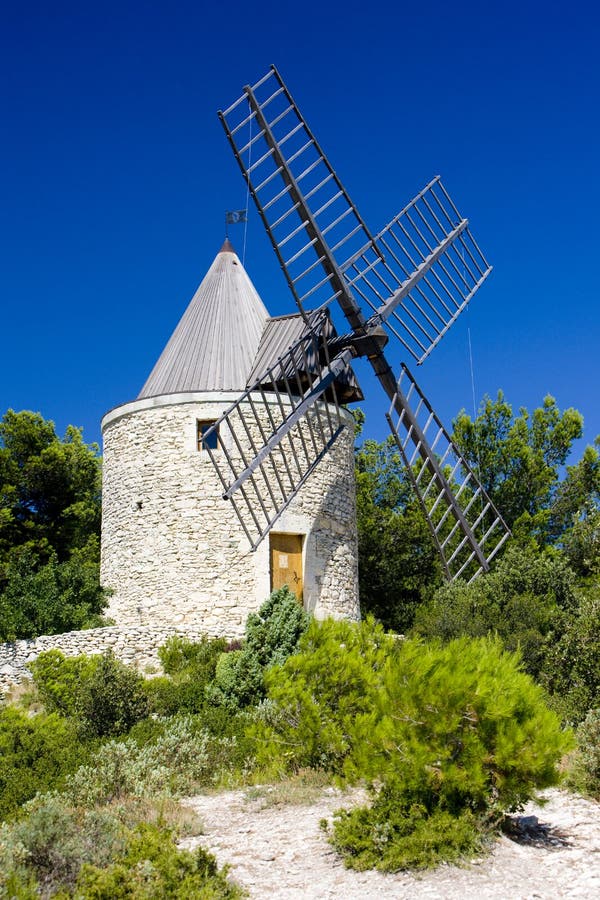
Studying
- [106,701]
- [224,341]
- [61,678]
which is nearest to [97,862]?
[106,701]

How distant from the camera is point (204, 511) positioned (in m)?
13.2

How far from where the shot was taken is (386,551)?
62.6 feet

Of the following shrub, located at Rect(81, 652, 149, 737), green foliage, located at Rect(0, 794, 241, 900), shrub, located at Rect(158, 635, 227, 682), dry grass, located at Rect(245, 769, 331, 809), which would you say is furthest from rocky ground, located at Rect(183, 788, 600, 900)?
shrub, located at Rect(158, 635, 227, 682)

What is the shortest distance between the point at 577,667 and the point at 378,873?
4972mm

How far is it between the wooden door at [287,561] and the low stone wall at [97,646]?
1.67 metres

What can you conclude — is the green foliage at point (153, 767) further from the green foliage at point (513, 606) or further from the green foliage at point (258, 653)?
the green foliage at point (513, 606)

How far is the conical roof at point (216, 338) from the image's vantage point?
14.4 metres

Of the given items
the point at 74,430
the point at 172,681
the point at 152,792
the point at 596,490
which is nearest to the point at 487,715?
the point at 152,792

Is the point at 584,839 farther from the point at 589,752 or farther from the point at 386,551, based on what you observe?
the point at 386,551

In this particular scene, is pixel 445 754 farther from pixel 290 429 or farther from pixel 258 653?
pixel 290 429

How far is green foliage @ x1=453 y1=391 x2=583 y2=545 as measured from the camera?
19.5m

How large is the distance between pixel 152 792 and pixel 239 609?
6.09 meters

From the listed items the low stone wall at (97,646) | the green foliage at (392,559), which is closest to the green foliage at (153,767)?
the low stone wall at (97,646)

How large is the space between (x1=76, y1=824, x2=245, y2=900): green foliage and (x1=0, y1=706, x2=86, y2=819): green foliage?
2066mm
